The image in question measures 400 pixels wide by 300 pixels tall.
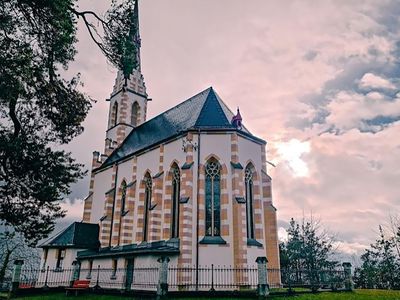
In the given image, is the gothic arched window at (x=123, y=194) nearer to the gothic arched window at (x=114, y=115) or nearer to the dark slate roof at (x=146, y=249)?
the dark slate roof at (x=146, y=249)

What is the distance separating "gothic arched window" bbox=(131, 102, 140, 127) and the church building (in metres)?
7.35

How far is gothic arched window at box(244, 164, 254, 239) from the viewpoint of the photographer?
19312 mm

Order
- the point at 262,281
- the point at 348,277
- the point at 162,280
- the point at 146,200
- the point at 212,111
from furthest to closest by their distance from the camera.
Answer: the point at 146,200, the point at 212,111, the point at 348,277, the point at 162,280, the point at 262,281

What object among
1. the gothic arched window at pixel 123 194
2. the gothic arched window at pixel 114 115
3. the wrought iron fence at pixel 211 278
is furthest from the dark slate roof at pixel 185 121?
the wrought iron fence at pixel 211 278

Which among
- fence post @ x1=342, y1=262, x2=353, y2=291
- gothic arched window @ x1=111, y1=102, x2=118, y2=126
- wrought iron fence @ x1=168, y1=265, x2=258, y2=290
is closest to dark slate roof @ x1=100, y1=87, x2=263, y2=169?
gothic arched window @ x1=111, y1=102, x2=118, y2=126

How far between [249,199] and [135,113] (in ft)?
61.1

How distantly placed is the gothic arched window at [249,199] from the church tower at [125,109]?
1564 centimetres

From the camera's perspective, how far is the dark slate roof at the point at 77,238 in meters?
25.0

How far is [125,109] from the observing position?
33.2m

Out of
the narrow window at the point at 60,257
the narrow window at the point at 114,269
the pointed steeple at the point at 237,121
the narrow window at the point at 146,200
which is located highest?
the pointed steeple at the point at 237,121

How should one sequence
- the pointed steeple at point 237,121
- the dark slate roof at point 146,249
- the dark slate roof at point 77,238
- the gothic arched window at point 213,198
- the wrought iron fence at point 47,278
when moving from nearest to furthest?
the dark slate roof at point 146,249, the gothic arched window at point 213,198, the pointed steeple at point 237,121, the wrought iron fence at point 47,278, the dark slate roof at point 77,238

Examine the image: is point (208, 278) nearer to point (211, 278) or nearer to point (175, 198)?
point (211, 278)

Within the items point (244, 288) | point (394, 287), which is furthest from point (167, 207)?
point (394, 287)

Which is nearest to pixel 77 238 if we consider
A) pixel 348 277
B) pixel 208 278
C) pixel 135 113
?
pixel 208 278
